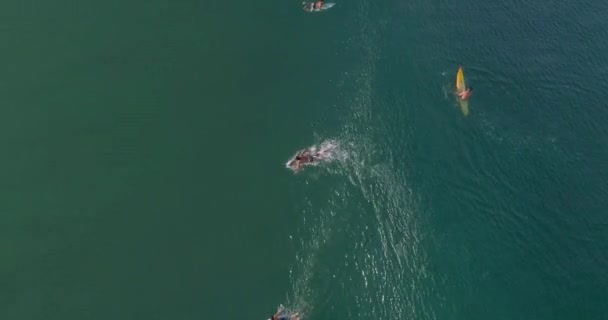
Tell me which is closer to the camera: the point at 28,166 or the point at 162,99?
the point at 28,166

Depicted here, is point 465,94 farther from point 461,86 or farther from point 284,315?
point 284,315

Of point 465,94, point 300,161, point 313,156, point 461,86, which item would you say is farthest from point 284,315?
point 461,86

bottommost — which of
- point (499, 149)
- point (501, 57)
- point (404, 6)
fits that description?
point (499, 149)

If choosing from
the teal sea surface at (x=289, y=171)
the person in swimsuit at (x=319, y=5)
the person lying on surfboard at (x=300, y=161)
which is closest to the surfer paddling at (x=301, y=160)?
the person lying on surfboard at (x=300, y=161)

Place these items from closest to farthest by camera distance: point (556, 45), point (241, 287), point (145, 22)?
1. point (241, 287)
2. point (145, 22)
3. point (556, 45)

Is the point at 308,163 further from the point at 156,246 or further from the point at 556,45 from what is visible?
the point at 556,45

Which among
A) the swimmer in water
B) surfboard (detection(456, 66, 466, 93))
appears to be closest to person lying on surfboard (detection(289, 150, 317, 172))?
the swimmer in water

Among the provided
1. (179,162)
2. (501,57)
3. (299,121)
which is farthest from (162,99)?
(501,57)

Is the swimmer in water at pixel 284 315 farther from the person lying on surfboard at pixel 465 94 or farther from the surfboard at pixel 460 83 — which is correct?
the surfboard at pixel 460 83
